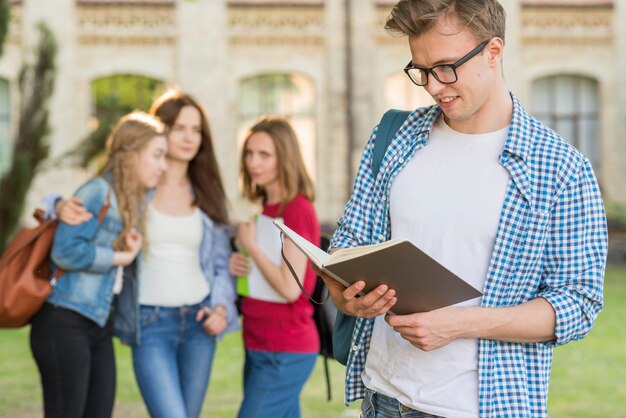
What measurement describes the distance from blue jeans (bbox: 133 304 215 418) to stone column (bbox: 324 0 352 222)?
18188mm

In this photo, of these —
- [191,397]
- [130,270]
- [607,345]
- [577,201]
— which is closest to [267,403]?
[191,397]

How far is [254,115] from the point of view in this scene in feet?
78.1

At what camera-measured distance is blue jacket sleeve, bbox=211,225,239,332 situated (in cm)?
532

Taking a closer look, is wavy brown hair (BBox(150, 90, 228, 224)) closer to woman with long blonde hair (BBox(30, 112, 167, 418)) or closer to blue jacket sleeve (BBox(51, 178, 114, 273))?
woman with long blonde hair (BBox(30, 112, 167, 418))

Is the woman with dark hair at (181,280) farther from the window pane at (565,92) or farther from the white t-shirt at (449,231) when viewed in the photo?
the window pane at (565,92)

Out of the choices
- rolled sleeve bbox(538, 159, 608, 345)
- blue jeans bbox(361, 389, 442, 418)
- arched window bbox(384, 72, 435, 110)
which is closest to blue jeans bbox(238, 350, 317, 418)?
blue jeans bbox(361, 389, 442, 418)

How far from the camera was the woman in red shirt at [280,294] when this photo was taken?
507cm

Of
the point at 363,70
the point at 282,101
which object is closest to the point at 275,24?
the point at 282,101

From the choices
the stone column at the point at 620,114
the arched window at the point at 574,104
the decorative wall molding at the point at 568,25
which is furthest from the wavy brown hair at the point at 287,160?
the stone column at the point at 620,114

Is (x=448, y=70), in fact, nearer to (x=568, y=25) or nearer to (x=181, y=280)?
(x=181, y=280)

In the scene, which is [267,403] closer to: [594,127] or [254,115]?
[254,115]

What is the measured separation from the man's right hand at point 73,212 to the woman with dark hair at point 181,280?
12mm

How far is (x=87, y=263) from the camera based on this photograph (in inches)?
193

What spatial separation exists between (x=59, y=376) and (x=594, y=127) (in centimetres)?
2099
